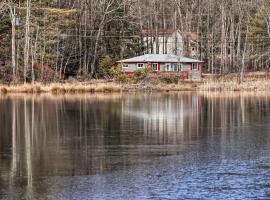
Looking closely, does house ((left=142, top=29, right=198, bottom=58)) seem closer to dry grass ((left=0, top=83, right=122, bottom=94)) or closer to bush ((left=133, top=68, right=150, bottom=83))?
bush ((left=133, top=68, right=150, bottom=83))

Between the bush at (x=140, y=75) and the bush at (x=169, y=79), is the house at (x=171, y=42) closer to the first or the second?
the bush at (x=169, y=79)

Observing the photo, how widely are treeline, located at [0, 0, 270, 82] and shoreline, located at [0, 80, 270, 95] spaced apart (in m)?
4.91

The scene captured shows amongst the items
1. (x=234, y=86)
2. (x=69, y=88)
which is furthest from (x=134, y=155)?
(x=234, y=86)

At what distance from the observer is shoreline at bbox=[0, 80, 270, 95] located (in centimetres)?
5925

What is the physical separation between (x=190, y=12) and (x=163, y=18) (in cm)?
424

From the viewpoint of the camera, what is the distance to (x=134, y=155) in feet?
68.4

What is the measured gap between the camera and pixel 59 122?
31.8 meters

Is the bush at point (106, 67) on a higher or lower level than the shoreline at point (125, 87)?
higher

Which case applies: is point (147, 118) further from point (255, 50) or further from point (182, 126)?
point (255, 50)

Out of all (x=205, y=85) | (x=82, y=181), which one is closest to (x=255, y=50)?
(x=205, y=85)

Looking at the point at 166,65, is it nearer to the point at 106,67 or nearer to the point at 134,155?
the point at 106,67

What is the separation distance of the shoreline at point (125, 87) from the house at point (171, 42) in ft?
82.2

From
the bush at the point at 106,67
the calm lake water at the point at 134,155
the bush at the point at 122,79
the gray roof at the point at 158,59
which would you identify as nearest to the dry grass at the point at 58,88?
the bush at the point at 122,79

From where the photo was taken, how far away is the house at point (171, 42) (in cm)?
9412
